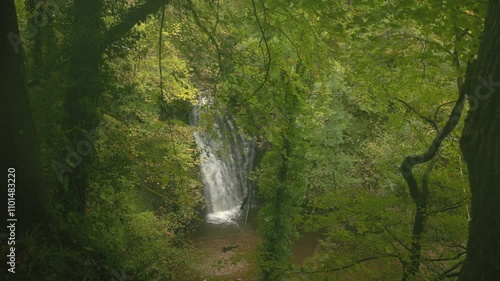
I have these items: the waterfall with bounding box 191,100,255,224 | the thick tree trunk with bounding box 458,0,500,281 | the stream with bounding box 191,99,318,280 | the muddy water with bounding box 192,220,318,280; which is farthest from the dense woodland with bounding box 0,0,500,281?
the waterfall with bounding box 191,100,255,224

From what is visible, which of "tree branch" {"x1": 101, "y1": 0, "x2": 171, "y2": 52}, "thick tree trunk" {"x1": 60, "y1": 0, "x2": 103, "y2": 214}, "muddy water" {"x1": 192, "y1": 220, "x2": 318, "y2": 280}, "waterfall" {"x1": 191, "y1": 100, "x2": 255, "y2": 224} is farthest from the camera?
"waterfall" {"x1": 191, "y1": 100, "x2": 255, "y2": 224}

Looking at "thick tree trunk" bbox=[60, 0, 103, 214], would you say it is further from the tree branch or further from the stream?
the stream

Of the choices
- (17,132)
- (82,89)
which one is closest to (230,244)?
(82,89)

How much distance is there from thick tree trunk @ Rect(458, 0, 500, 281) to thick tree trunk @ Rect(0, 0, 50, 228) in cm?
424

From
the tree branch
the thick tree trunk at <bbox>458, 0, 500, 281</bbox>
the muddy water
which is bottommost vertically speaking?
the muddy water

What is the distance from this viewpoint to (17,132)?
3.54m

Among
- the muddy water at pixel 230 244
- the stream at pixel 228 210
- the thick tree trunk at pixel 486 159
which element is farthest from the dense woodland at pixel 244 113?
the stream at pixel 228 210

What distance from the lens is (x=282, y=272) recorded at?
6.27m

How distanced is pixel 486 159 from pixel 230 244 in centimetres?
1639

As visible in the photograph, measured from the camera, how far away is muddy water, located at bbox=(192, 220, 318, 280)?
15.6 metres

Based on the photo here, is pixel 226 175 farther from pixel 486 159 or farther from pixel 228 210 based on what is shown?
pixel 486 159

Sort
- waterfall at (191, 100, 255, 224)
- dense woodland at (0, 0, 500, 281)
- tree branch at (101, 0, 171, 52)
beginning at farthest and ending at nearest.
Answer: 1. waterfall at (191, 100, 255, 224)
2. tree branch at (101, 0, 171, 52)
3. dense woodland at (0, 0, 500, 281)

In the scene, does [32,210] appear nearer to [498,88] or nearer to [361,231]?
[498,88]

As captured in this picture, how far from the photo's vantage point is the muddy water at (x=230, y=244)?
1560cm
